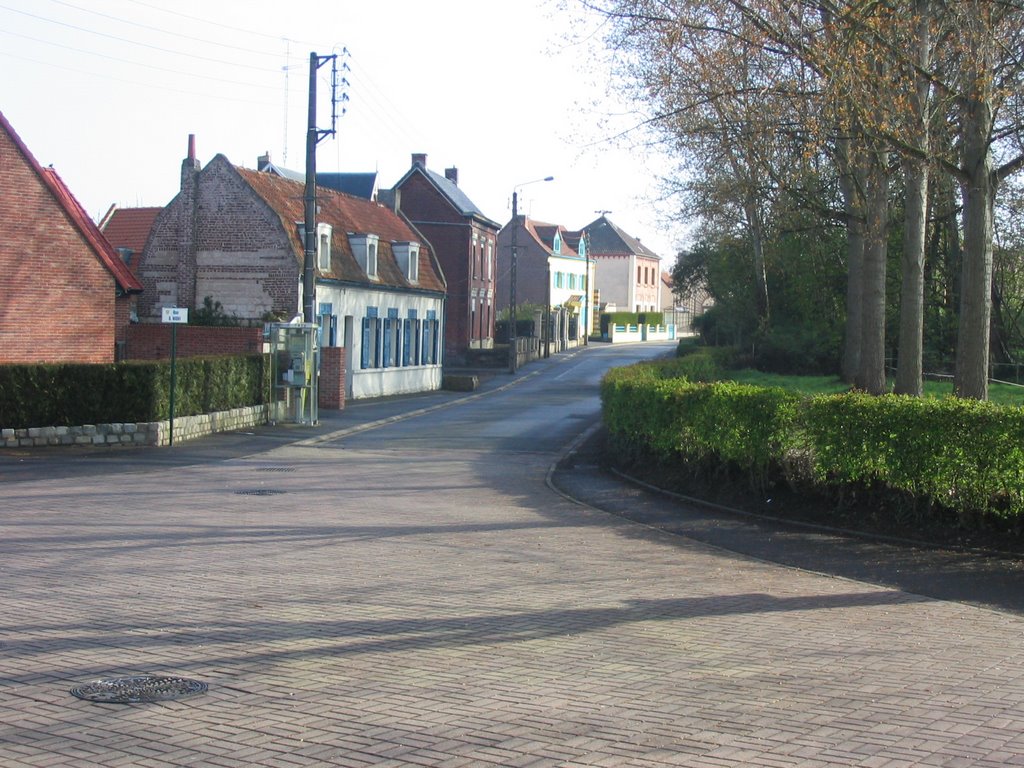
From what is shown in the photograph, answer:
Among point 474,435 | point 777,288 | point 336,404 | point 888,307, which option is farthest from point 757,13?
point 777,288

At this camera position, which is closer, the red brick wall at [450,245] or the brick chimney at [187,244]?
the brick chimney at [187,244]

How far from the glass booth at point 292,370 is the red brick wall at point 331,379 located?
16.6ft

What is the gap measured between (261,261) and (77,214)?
8505 millimetres

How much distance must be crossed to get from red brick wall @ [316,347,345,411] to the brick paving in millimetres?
19768

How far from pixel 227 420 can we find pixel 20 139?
7.80 metres

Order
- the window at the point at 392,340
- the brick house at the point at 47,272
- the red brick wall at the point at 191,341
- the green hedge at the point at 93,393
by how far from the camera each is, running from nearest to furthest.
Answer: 1. the green hedge at the point at 93,393
2. the brick house at the point at 47,272
3. the red brick wall at the point at 191,341
4. the window at the point at 392,340

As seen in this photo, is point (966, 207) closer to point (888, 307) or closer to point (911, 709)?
point (911, 709)

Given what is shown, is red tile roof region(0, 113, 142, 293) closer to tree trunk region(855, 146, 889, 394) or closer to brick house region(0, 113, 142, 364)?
brick house region(0, 113, 142, 364)

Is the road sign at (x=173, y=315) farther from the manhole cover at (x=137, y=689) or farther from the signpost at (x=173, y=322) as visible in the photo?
the manhole cover at (x=137, y=689)

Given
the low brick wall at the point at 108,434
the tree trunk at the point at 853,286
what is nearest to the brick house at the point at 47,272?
the low brick wall at the point at 108,434

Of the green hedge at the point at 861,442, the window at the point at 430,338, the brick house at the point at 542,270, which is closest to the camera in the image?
the green hedge at the point at 861,442

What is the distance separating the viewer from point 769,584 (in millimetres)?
10586

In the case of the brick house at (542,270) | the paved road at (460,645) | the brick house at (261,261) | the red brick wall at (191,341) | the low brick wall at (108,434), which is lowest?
the paved road at (460,645)

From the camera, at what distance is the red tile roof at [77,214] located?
2595 centimetres
